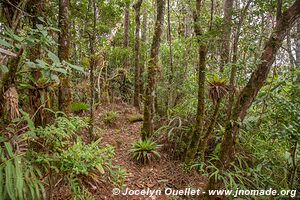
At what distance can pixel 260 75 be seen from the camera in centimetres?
307

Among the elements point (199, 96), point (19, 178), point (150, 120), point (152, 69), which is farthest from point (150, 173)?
point (19, 178)

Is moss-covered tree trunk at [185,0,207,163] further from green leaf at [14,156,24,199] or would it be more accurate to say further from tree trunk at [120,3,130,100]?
tree trunk at [120,3,130,100]

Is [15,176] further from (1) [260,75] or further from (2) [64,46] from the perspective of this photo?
(1) [260,75]

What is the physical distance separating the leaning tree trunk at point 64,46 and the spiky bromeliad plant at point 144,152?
172 centimetres

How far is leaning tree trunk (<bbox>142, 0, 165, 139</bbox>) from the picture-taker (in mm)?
5031

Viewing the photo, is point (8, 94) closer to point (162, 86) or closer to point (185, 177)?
point (185, 177)

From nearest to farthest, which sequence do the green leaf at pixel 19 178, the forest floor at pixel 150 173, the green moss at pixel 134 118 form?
the green leaf at pixel 19 178
the forest floor at pixel 150 173
the green moss at pixel 134 118

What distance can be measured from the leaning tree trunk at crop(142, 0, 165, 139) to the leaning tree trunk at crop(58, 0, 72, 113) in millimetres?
1794

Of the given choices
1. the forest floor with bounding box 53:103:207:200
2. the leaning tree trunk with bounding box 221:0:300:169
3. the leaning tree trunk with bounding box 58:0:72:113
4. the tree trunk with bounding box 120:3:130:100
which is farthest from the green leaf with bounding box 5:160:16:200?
the tree trunk with bounding box 120:3:130:100

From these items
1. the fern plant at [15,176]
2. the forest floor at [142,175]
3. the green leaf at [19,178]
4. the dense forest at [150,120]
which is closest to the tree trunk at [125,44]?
the dense forest at [150,120]

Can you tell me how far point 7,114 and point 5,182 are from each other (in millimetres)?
1046

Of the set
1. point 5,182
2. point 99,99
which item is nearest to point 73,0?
point 99,99

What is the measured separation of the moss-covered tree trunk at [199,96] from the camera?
445 centimetres

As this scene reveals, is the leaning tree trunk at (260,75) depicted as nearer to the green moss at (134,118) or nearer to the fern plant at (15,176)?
the fern plant at (15,176)
